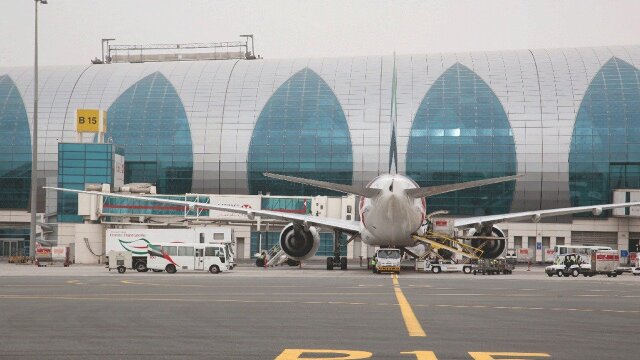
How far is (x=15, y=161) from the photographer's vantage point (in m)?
122

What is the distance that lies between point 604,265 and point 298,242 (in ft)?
75.2

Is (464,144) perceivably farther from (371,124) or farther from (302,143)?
(302,143)

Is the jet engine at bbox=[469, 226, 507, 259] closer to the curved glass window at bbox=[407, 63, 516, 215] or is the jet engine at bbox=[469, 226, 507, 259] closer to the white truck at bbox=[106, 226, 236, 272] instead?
the white truck at bbox=[106, 226, 236, 272]

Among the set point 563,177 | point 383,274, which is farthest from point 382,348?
point 563,177

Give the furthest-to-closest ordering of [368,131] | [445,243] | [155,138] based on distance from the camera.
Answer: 1. [155,138]
2. [368,131]
3. [445,243]

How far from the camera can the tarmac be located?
16531 mm

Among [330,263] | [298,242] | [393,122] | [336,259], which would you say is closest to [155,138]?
[393,122]

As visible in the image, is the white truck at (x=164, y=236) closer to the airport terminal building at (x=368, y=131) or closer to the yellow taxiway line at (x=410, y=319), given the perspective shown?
the airport terminal building at (x=368, y=131)

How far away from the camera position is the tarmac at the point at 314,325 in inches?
651

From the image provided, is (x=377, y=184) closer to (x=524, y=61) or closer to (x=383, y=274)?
(x=383, y=274)

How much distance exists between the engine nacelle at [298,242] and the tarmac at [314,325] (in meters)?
30.0

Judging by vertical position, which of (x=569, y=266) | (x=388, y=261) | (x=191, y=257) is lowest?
(x=569, y=266)

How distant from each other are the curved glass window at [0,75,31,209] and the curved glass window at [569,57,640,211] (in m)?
70.5

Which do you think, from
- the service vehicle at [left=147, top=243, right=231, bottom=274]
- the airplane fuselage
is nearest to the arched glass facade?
the service vehicle at [left=147, top=243, right=231, bottom=274]
